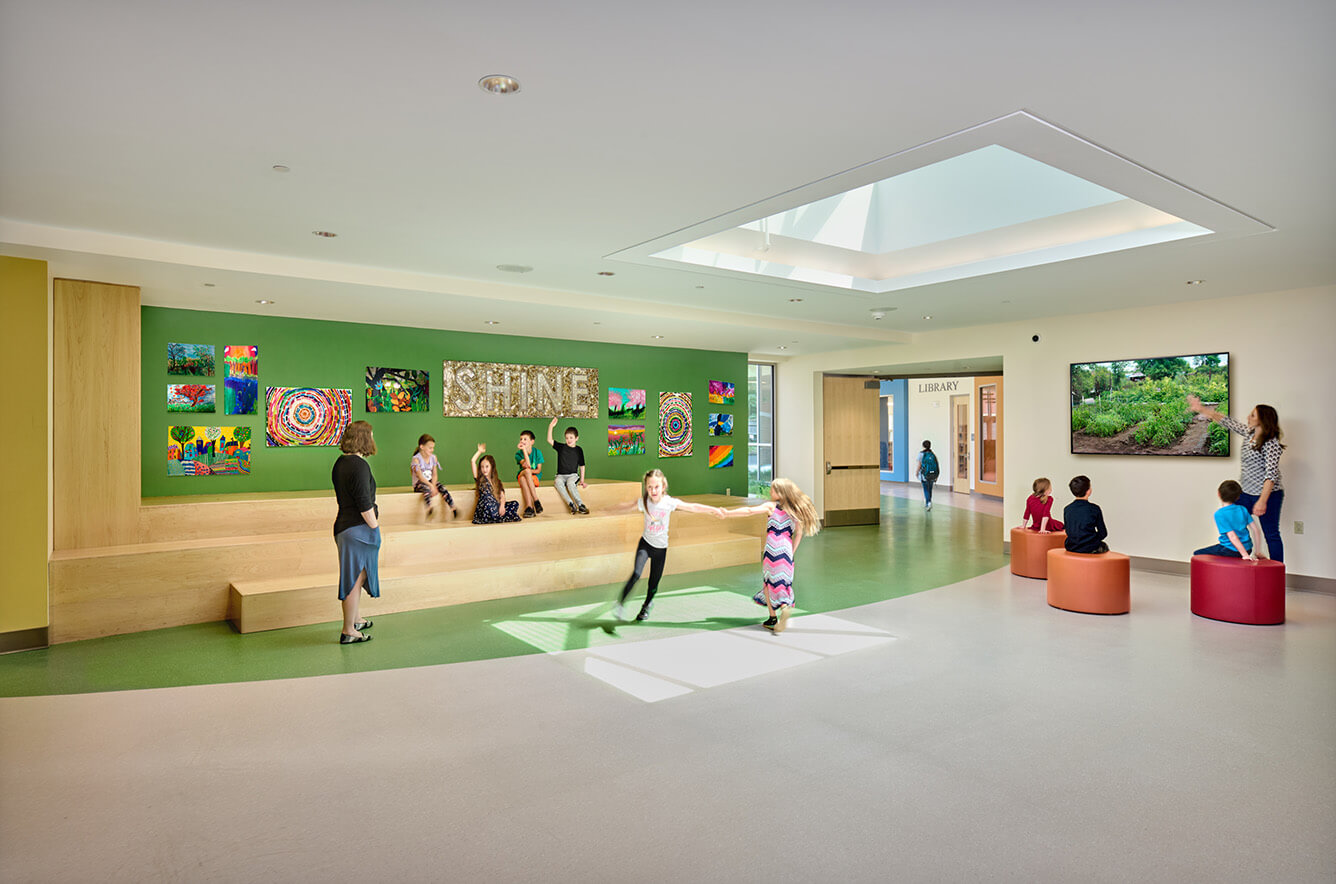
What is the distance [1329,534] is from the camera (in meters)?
7.76

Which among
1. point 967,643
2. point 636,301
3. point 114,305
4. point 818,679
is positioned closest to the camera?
point 818,679

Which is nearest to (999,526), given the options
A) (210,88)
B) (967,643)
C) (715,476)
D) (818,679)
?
(715,476)

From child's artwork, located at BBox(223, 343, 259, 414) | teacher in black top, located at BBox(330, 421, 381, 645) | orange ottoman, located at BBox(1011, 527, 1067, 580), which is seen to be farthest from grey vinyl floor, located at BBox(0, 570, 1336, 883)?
child's artwork, located at BBox(223, 343, 259, 414)

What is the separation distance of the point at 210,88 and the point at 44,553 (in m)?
4.84

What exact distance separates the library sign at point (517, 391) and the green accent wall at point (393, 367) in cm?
12

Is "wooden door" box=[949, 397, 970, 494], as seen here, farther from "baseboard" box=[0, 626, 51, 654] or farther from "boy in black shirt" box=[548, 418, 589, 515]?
"baseboard" box=[0, 626, 51, 654]

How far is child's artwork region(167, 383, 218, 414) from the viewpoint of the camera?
8.55 metres

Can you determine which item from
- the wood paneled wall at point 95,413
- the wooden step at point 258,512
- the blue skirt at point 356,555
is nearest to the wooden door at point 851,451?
the wooden step at point 258,512

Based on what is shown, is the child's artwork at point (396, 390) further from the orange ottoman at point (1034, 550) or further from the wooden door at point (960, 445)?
the wooden door at point (960, 445)

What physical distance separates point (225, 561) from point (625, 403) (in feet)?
22.3

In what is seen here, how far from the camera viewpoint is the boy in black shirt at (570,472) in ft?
32.8

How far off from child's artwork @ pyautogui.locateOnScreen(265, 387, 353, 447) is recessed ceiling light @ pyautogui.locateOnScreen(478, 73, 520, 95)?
22.0ft

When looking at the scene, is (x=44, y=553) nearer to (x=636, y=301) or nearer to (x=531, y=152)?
(x=531, y=152)

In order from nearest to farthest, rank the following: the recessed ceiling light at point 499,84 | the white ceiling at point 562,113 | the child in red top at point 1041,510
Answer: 1. the white ceiling at point 562,113
2. the recessed ceiling light at point 499,84
3. the child in red top at point 1041,510
